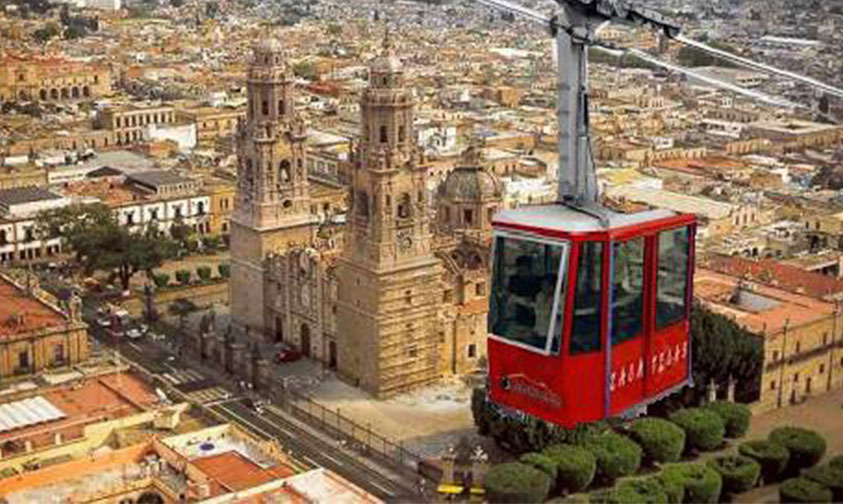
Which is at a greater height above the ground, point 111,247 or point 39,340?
point 39,340

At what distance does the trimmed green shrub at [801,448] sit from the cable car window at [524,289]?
78.0ft

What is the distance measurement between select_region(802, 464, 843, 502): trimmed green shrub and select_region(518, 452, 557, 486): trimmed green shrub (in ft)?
26.6

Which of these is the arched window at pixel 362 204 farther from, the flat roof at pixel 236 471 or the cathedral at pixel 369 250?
the flat roof at pixel 236 471

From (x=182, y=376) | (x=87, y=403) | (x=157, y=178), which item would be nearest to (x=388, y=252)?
(x=182, y=376)

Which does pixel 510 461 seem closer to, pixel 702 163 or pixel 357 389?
pixel 357 389

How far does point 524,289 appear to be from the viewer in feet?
74.7

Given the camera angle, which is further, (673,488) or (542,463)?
(542,463)

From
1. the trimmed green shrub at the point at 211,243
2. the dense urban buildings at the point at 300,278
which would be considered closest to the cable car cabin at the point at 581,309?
the dense urban buildings at the point at 300,278

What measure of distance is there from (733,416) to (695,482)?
23.0ft

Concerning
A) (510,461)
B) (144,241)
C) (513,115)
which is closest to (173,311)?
(144,241)

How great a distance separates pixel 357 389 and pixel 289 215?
9538 millimetres

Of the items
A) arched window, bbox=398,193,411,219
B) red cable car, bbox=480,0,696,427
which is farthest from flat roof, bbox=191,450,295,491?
arched window, bbox=398,193,411,219

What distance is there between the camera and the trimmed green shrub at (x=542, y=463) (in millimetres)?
40500

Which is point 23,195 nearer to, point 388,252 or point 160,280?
point 160,280
